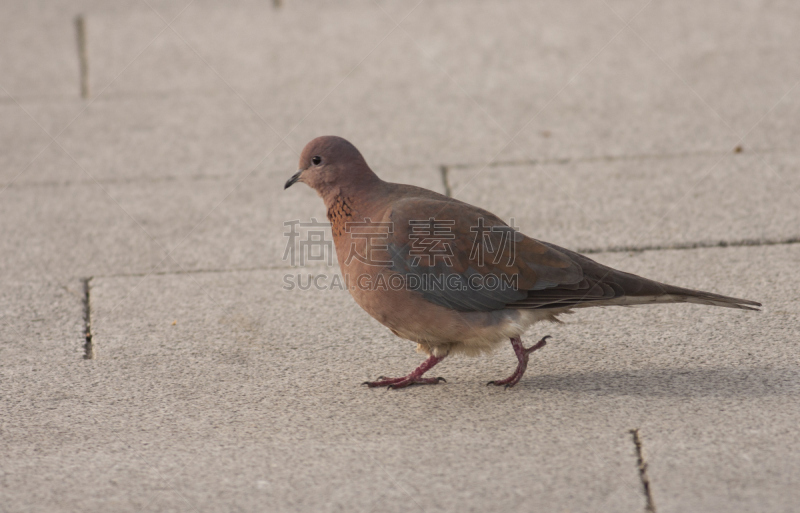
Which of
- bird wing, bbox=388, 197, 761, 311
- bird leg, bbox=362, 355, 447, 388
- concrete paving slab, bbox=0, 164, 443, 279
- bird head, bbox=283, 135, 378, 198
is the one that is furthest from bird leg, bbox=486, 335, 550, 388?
concrete paving slab, bbox=0, 164, 443, 279

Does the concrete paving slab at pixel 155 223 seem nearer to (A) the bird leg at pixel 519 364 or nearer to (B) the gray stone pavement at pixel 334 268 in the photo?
(B) the gray stone pavement at pixel 334 268

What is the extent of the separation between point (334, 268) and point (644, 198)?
2159mm

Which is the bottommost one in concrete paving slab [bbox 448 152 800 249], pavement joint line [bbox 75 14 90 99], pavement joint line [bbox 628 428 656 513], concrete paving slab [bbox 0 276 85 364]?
pavement joint line [bbox 628 428 656 513]

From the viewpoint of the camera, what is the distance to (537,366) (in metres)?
4.19

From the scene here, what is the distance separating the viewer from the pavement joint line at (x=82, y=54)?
7.97 metres

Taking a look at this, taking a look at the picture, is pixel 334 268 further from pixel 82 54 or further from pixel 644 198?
pixel 82 54

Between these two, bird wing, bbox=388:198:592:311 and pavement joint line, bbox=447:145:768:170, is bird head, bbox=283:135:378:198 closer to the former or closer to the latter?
bird wing, bbox=388:198:592:311

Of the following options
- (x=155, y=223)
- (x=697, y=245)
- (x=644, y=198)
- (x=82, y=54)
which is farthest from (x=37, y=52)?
(x=697, y=245)

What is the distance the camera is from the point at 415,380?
4059 mm

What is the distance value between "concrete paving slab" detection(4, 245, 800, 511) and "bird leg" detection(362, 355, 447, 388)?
0.06 m

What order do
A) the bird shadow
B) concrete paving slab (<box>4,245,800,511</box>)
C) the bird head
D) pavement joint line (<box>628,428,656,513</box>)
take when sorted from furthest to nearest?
1. the bird head
2. the bird shadow
3. concrete paving slab (<box>4,245,800,511</box>)
4. pavement joint line (<box>628,428,656,513</box>)

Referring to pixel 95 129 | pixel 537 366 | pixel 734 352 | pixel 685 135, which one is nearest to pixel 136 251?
pixel 95 129

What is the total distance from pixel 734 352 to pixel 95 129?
544 centimetres

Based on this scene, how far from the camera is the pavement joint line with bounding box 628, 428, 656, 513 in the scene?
3064mm
